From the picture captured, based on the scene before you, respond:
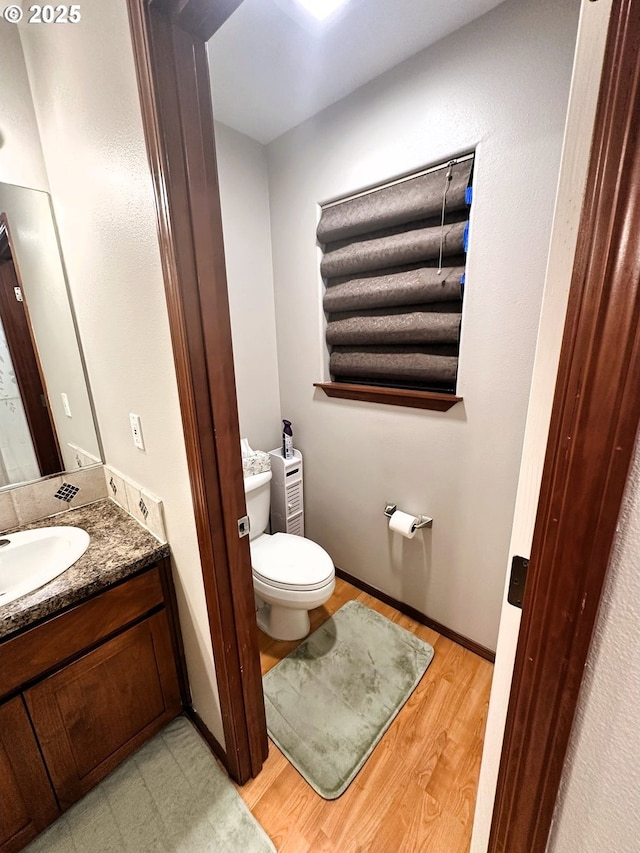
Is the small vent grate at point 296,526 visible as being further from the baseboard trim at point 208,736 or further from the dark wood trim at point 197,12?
the dark wood trim at point 197,12

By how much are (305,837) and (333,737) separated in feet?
0.91

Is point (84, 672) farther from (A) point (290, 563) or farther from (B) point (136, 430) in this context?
(A) point (290, 563)

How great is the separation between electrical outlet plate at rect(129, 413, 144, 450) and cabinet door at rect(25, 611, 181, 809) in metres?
0.58

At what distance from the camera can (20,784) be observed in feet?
3.07

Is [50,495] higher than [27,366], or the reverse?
[27,366]

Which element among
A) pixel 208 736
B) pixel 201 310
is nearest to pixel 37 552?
pixel 208 736

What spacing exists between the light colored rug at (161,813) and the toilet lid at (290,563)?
64cm

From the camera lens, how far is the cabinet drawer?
0.87 m

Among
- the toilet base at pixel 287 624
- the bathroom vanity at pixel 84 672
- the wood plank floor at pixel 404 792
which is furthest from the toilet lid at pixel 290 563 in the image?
the wood plank floor at pixel 404 792

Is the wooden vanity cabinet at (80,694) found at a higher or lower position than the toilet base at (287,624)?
higher

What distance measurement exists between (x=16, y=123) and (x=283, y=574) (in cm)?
195

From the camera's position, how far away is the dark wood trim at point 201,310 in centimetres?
72

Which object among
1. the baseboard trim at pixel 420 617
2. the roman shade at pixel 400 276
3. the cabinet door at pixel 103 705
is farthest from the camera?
the baseboard trim at pixel 420 617

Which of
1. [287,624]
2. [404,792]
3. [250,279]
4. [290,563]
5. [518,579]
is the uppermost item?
[250,279]
